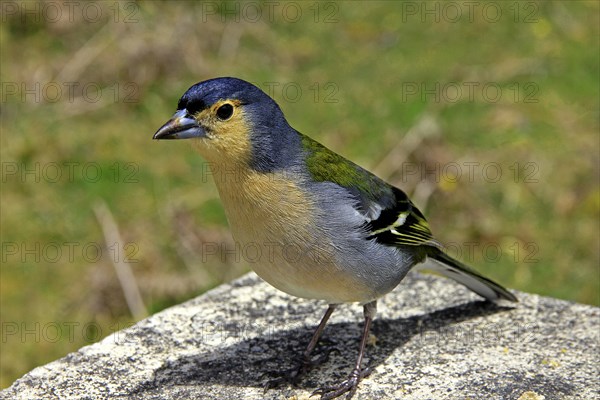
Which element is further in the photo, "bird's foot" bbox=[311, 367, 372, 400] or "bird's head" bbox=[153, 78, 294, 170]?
"bird's foot" bbox=[311, 367, 372, 400]

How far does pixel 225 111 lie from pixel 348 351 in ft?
4.91

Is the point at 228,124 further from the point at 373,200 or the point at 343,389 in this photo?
the point at 343,389

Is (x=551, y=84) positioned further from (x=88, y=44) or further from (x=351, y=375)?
(x=351, y=375)

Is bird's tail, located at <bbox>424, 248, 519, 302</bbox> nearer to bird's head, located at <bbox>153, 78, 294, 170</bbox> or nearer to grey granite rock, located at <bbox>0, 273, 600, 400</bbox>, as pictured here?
grey granite rock, located at <bbox>0, 273, 600, 400</bbox>

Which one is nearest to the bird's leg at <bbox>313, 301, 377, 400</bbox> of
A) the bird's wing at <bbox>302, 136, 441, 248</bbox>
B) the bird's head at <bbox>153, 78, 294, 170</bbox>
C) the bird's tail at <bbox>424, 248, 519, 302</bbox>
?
the bird's wing at <bbox>302, 136, 441, 248</bbox>

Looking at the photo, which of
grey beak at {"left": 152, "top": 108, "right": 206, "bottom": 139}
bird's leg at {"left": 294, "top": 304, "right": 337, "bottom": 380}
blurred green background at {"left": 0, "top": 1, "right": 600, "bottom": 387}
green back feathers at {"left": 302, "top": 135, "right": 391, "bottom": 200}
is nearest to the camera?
grey beak at {"left": 152, "top": 108, "right": 206, "bottom": 139}

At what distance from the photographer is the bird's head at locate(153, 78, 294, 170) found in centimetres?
417

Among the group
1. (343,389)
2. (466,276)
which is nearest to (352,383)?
(343,389)

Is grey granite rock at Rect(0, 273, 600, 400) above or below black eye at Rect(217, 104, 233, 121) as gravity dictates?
below

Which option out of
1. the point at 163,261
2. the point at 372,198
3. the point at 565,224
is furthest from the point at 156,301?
the point at 565,224

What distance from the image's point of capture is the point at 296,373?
15.0 ft

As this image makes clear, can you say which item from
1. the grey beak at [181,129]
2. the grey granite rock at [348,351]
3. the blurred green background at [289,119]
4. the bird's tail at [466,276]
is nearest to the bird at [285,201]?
the grey beak at [181,129]

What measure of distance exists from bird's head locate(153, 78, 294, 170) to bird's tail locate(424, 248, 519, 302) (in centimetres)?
122

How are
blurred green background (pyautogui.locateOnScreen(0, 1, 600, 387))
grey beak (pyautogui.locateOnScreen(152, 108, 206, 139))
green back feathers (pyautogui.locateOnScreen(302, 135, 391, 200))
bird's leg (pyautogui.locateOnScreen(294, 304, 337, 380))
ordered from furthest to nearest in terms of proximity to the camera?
blurred green background (pyautogui.locateOnScreen(0, 1, 600, 387)), bird's leg (pyautogui.locateOnScreen(294, 304, 337, 380)), green back feathers (pyautogui.locateOnScreen(302, 135, 391, 200)), grey beak (pyautogui.locateOnScreen(152, 108, 206, 139))
